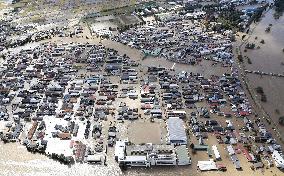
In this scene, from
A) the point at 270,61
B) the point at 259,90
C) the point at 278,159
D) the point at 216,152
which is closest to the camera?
the point at 278,159

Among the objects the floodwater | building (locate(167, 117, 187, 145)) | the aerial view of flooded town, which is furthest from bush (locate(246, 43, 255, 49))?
building (locate(167, 117, 187, 145))

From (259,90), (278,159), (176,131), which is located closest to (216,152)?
(176,131)

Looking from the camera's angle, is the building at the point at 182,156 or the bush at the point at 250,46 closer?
the building at the point at 182,156

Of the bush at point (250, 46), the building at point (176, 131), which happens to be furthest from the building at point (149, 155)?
the bush at point (250, 46)

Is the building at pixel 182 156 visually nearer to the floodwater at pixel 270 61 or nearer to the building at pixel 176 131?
the building at pixel 176 131

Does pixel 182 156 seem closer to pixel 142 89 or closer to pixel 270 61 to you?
pixel 142 89

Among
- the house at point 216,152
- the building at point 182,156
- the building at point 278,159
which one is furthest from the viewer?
the house at point 216,152
